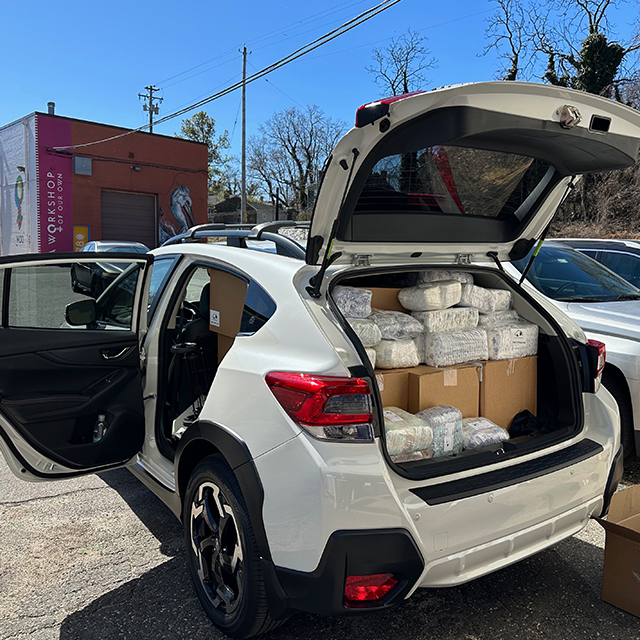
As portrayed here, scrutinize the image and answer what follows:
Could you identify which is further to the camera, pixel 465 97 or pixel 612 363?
pixel 612 363

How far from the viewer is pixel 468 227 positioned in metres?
2.86

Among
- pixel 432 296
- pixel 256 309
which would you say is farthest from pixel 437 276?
pixel 256 309

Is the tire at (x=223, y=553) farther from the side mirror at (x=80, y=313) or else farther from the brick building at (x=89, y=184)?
the brick building at (x=89, y=184)

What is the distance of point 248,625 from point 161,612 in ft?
→ 1.90

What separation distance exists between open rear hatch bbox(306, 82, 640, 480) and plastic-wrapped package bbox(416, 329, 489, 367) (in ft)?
0.04

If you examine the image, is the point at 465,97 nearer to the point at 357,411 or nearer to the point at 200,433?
the point at 357,411

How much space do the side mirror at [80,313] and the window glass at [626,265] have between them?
6.17m

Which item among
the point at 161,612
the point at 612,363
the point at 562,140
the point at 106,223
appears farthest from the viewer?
the point at 106,223

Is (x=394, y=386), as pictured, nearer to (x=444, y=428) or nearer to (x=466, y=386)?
(x=444, y=428)

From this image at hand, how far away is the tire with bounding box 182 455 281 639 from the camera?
209 centimetres

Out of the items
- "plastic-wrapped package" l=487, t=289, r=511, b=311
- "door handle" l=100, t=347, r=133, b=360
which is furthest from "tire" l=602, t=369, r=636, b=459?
"door handle" l=100, t=347, r=133, b=360

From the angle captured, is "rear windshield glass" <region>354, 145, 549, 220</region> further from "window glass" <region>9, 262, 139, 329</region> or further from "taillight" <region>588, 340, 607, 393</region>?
"window glass" <region>9, 262, 139, 329</region>

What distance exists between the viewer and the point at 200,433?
2391mm

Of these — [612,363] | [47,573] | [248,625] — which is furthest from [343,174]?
[612,363]
